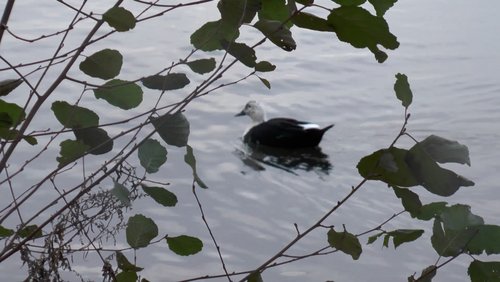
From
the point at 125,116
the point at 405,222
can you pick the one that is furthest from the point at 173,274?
the point at 125,116

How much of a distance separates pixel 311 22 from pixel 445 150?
222 millimetres

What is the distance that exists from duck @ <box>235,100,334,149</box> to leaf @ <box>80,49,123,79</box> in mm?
6692

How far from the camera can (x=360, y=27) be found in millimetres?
1226

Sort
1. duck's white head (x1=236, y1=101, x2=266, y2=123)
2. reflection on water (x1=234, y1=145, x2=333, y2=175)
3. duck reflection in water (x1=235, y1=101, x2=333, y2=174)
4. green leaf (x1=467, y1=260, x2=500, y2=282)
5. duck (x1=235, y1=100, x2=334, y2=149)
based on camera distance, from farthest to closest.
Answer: duck's white head (x1=236, y1=101, x2=266, y2=123)
duck (x1=235, y1=100, x2=334, y2=149)
duck reflection in water (x1=235, y1=101, x2=333, y2=174)
reflection on water (x1=234, y1=145, x2=333, y2=175)
green leaf (x1=467, y1=260, x2=500, y2=282)

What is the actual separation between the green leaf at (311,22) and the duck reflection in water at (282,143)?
21.6ft

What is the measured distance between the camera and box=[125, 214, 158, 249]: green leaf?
1479mm

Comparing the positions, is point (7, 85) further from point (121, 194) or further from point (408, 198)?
point (408, 198)

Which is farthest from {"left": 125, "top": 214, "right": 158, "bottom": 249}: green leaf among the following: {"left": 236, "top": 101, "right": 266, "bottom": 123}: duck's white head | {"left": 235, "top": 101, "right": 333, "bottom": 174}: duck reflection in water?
{"left": 236, "top": 101, "right": 266, "bottom": 123}: duck's white head

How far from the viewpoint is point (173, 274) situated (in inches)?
225

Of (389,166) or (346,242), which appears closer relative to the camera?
(389,166)

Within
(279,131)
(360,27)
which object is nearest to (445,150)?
(360,27)

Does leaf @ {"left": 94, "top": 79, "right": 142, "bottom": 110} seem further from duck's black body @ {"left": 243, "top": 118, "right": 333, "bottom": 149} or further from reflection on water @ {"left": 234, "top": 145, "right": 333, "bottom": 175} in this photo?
duck's black body @ {"left": 243, "top": 118, "right": 333, "bottom": 149}

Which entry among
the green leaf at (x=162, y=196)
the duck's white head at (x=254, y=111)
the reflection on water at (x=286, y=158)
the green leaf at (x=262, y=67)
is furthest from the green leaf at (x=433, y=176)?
the duck's white head at (x=254, y=111)

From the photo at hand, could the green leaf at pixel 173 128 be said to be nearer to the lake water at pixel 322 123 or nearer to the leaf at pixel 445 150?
the leaf at pixel 445 150
